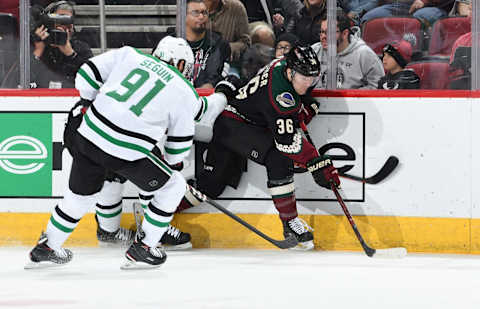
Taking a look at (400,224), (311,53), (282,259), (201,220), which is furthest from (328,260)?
(311,53)

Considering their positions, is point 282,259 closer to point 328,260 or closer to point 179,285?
point 328,260

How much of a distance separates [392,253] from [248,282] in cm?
88

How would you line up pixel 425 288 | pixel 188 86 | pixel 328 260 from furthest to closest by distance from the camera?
pixel 328 260 < pixel 188 86 < pixel 425 288

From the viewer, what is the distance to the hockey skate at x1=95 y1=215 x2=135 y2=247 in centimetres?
375

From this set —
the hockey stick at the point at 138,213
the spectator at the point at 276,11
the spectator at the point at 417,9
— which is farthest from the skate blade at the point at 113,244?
the spectator at the point at 417,9

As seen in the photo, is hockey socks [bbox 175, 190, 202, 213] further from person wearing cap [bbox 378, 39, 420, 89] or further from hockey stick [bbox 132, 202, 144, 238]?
person wearing cap [bbox 378, 39, 420, 89]

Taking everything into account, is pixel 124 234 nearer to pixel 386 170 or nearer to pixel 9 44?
pixel 9 44

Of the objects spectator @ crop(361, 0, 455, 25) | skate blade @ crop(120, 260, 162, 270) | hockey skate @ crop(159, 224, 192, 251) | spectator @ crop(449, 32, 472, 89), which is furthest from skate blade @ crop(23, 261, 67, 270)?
spectator @ crop(449, 32, 472, 89)

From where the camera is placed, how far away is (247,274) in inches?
124

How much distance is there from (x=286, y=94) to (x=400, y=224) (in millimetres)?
880

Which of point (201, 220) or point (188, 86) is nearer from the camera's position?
point (188, 86)

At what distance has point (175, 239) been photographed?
12.3 feet

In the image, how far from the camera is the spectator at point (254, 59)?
12.5 feet

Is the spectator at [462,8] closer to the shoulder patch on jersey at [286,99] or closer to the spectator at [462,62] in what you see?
the spectator at [462,62]
